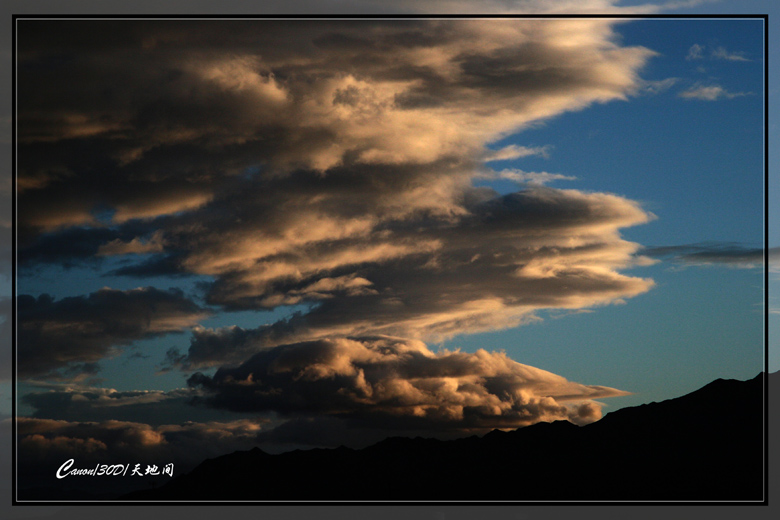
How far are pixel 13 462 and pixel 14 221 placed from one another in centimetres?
1184

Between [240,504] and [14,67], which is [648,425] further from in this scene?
[14,67]

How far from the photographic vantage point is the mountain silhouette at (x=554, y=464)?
35781mm

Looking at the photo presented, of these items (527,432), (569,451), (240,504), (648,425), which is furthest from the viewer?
(569,451)

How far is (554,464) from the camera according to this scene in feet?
164

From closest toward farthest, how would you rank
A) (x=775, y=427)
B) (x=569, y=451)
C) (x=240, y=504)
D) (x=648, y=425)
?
(x=240, y=504) → (x=775, y=427) → (x=648, y=425) → (x=569, y=451)

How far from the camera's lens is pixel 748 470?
35.2m

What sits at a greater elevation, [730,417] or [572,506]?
[730,417]

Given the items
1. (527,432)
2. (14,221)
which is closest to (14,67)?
(14,221)

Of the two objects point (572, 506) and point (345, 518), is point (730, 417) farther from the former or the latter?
point (345, 518)

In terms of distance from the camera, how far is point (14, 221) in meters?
32.9

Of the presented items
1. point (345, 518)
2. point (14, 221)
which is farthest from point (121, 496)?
point (14, 221)

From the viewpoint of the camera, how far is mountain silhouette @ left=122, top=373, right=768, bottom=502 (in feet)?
117

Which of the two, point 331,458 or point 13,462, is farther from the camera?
point 331,458

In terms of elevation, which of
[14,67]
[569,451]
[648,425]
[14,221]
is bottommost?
[569,451]
